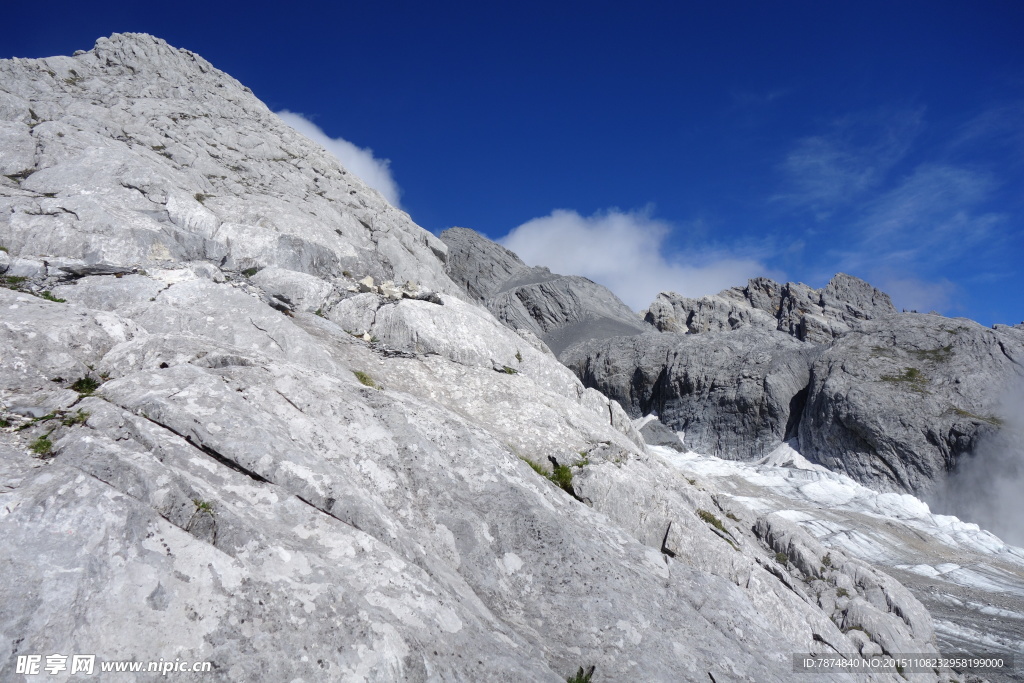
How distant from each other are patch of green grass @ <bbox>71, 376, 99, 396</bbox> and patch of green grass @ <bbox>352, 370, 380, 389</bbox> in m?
5.35

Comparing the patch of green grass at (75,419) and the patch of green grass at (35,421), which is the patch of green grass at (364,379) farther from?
the patch of green grass at (35,421)

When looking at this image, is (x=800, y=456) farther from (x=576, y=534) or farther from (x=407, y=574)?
(x=407, y=574)

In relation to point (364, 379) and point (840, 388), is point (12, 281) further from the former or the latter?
point (840, 388)

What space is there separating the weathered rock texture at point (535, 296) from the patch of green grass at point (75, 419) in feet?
298

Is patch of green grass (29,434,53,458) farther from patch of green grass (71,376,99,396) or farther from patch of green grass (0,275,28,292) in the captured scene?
patch of green grass (0,275,28,292)

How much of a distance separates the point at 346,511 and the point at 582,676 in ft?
13.8

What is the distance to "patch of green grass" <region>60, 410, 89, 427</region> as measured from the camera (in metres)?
8.22

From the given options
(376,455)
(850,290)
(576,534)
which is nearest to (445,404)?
(376,455)

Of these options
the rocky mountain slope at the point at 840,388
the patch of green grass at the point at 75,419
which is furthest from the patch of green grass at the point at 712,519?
the rocky mountain slope at the point at 840,388

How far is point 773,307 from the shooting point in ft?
480

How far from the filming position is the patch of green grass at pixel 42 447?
294 inches

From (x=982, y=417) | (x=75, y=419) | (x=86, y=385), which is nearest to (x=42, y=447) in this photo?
(x=75, y=419)

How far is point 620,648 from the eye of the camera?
9.17m

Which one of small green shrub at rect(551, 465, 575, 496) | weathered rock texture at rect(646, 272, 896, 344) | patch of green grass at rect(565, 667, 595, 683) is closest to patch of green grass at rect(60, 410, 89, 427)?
patch of green grass at rect(565, 667, 595, 683)
